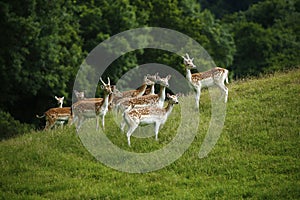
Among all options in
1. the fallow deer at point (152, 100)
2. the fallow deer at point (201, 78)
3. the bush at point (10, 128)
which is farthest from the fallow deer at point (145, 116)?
the bush at point (10, 128)

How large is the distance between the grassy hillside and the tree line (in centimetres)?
921

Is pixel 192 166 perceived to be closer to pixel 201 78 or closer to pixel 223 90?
pixel 201 78

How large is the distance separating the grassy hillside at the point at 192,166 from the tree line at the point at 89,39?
30.2 ft

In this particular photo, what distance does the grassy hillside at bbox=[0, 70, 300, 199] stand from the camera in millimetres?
15852

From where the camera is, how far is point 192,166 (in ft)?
56.4

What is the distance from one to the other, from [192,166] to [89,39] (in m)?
25.6

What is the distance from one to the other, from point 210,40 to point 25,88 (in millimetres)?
19917

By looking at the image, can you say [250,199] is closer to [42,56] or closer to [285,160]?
[285,160]

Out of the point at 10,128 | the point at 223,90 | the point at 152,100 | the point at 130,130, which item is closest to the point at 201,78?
the point at 223,90

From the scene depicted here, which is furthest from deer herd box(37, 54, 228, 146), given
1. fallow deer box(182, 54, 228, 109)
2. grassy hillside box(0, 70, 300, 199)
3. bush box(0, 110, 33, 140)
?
bush box(0, 110, 33, 140)

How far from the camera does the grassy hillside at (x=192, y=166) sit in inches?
624

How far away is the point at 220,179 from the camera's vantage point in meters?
16.3

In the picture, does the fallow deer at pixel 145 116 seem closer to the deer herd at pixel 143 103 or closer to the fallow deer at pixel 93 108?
the deer herd at pixel 143 103

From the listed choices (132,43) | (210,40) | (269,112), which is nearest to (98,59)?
(132,43)
